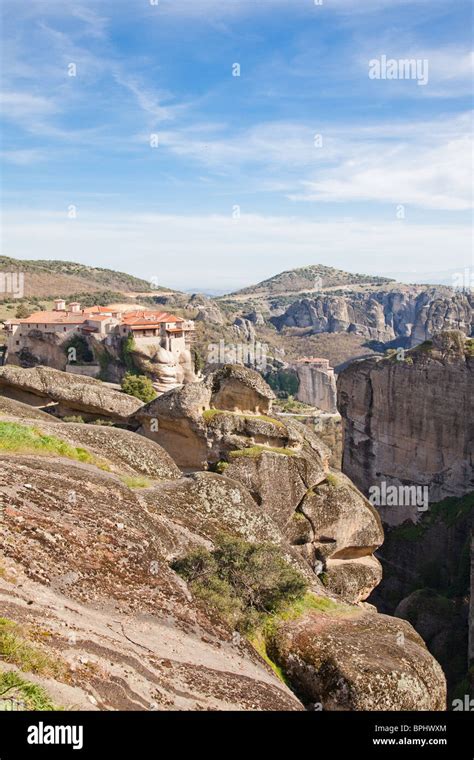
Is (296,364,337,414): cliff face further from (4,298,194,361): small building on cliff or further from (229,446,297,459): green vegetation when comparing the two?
(229,446,297,459): green vegetation

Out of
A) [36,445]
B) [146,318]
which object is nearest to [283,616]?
[36,445]

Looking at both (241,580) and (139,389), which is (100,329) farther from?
(241,580)

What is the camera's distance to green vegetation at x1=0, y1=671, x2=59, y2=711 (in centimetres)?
670

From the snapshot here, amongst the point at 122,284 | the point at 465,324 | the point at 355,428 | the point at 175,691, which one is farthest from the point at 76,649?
the point at 122,284

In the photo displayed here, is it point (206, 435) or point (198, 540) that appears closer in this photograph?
point (198, 540)

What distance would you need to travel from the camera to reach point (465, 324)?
108062mm

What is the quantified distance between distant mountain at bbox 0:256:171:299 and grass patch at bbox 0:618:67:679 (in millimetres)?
104390

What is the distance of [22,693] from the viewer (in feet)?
22.6

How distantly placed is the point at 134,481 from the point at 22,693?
824cm

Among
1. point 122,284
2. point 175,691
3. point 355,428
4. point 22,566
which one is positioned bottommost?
point 355,428
